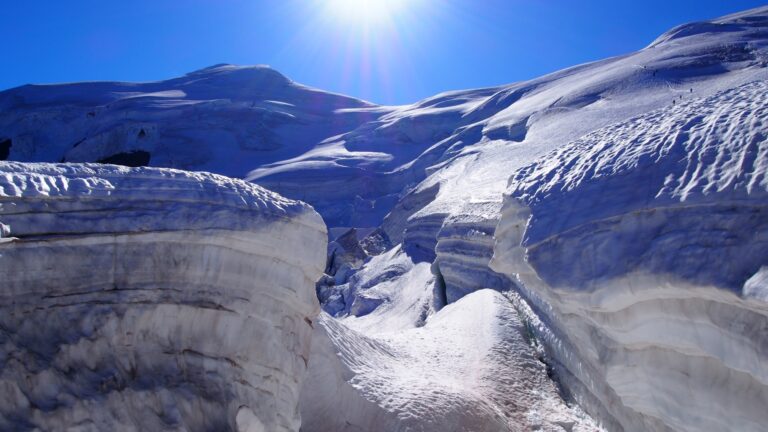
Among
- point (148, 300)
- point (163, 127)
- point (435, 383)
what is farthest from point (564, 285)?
point (163, 127)

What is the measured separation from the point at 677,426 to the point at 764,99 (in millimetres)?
1859

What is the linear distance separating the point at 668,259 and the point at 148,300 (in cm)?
243

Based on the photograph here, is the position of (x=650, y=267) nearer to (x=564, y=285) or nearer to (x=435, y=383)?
(x=564, y=285)

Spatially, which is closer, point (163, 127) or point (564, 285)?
point (564, 285)

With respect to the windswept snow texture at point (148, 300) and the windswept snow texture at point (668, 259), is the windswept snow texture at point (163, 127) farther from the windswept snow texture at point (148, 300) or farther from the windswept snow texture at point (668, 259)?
the windswept snow texture at point (148, 300)

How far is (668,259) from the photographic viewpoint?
254 cm

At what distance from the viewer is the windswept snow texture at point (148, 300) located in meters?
2.29

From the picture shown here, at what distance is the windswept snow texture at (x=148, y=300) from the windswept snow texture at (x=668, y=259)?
148cm

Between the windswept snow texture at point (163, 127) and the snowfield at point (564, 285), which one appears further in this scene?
the windswept snow texture at point (163, 127)

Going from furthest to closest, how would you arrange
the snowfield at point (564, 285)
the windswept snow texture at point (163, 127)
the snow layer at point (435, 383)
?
1. the windswept snow texture at point (163, 127)
2. the snow layer at point (435, 383)
3. the snowfield at point (564, 285)

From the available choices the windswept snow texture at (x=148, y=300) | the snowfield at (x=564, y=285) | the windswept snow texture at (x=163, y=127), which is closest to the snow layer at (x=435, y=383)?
the snowfield at (x=564, y=285)

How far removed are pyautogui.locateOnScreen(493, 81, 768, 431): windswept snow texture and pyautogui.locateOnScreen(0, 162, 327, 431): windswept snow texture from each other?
1.48m

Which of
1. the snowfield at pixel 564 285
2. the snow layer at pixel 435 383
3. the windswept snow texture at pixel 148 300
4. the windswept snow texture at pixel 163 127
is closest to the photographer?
the windswept snow texture at pixel 148 300

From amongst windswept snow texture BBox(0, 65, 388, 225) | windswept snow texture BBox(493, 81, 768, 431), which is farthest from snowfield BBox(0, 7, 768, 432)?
windswept snow texture BBox(0, 65, 388, 225)
